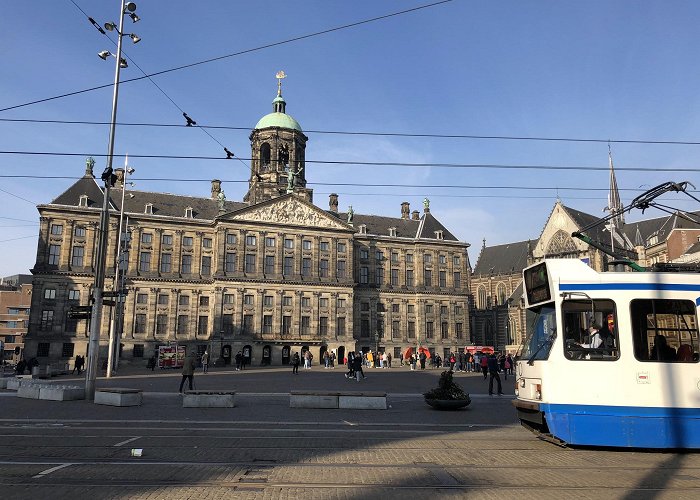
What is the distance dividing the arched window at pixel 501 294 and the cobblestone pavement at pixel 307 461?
79504 millimetres

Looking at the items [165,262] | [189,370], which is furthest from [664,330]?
[165,262]

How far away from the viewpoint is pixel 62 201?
59875 millimetres

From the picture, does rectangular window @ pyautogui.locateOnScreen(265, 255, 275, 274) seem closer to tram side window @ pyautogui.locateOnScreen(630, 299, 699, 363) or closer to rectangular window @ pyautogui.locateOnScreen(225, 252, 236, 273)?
rectangular window @ pyautogui.locateOnScreen(225, 252, 236, 273)

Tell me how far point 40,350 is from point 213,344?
17.3 meters

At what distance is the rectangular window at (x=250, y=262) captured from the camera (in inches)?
2486

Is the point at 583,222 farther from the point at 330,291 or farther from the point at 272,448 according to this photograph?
the point at 272,448

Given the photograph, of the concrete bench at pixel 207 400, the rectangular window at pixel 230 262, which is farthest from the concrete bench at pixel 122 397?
the rectangular window at pixel 230 262

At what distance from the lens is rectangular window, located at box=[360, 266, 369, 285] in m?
71.3

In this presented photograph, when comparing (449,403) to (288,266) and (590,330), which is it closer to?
(590,330)

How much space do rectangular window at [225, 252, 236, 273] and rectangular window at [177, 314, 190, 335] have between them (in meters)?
7.07

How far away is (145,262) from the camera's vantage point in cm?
6197

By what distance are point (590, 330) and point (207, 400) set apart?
12.4 meters

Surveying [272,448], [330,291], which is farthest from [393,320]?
[272,448]

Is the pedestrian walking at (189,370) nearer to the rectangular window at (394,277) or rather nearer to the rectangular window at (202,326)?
the rectangular window at (202,326)
